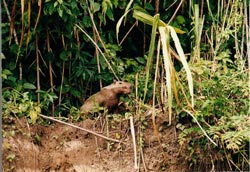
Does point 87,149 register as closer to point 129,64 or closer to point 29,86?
point 29,86

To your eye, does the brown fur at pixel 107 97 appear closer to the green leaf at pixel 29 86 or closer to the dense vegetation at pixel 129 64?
the dense vegetation at pixel 129 64

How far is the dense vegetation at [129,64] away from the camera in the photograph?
221 cm

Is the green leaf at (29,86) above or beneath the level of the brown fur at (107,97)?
above

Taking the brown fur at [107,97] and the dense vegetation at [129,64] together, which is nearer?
the dense vegetation at [129,64]

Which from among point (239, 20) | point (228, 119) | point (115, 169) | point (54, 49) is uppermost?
point (239, 20)

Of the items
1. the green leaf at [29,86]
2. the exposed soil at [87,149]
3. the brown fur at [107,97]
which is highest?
the green leaf at [29,86]

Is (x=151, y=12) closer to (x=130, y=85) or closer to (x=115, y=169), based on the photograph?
(x=130, y=85)

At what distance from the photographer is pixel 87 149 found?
91.3 inches

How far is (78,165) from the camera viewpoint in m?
2.27

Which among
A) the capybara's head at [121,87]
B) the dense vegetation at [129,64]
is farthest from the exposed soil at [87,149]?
the capybara's head at [121,87]

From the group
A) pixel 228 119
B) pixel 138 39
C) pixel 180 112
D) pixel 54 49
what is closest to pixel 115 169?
pixel 180 112

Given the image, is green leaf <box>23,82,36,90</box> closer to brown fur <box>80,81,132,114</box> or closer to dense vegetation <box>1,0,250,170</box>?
dense vegetation <box>1,0,250,170</box>

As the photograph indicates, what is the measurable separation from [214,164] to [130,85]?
59 cm

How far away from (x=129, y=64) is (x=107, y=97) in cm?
32
